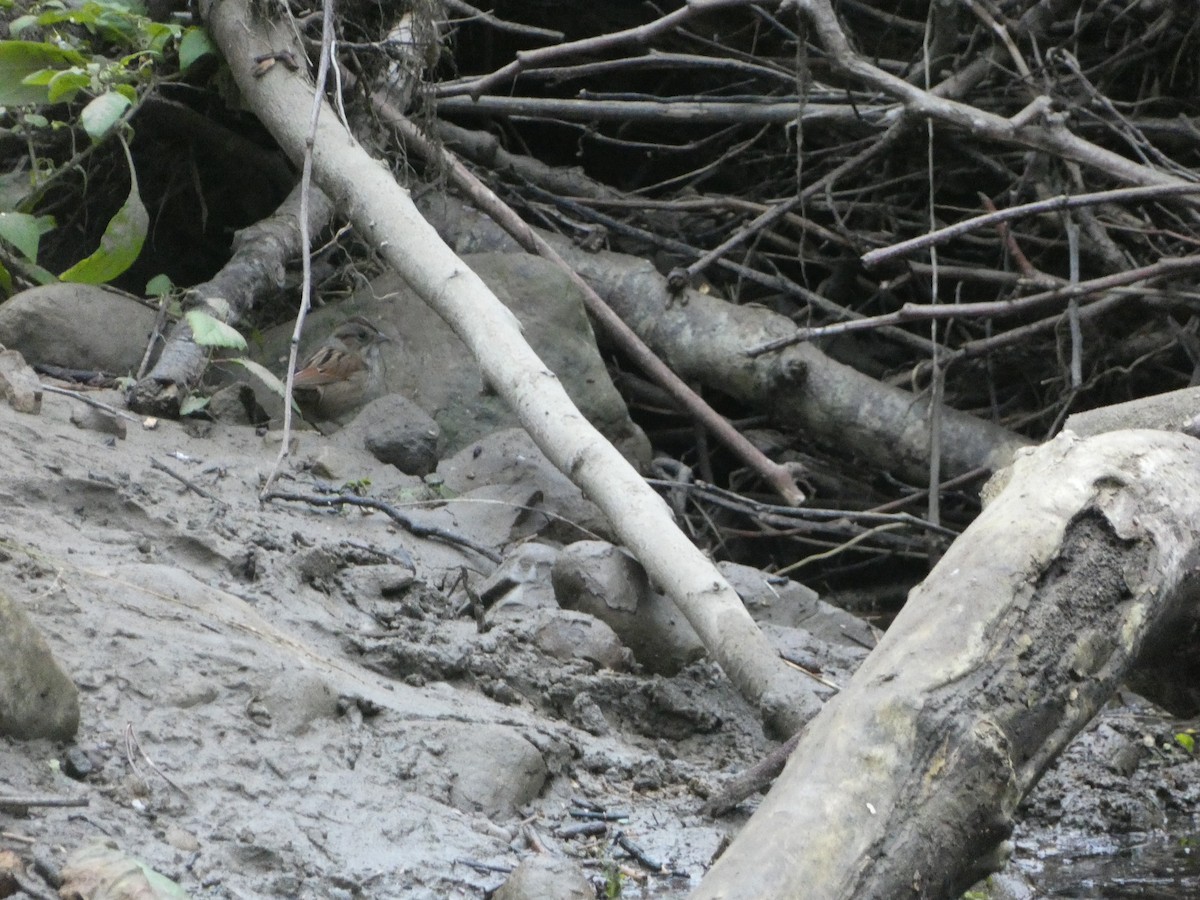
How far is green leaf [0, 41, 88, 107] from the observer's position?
4.09 metres

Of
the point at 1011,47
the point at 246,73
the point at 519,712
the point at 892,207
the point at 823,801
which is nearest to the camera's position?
the point at 823,801

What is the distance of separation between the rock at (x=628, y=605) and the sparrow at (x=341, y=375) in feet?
4.92

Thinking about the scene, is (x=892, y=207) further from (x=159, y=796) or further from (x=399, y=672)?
(x=159, y=796)

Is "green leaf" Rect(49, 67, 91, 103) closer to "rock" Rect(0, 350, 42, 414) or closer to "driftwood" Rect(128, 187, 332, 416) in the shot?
"driftwood" Rect(128, 187, 332, 416)

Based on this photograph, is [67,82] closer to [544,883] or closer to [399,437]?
[399,437]

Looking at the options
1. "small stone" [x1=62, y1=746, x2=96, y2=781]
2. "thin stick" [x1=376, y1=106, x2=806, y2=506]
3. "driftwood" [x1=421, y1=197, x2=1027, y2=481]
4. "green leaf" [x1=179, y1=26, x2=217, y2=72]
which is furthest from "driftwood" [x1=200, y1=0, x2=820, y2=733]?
"small stone" [x1=62, y1=746, x2=96, y2=781]

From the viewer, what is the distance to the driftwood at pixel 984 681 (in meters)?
1.60

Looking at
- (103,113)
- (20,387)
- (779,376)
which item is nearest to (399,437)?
(20,387)

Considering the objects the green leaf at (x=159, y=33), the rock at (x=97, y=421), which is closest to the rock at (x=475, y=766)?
the rock at (x=97, y=421)

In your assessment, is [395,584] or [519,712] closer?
[519,712]

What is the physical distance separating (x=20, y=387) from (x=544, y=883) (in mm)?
2091

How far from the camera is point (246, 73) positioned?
13.9 feet

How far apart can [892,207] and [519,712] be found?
3373 millimetres

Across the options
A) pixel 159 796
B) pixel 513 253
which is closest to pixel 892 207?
pixel 513 253
